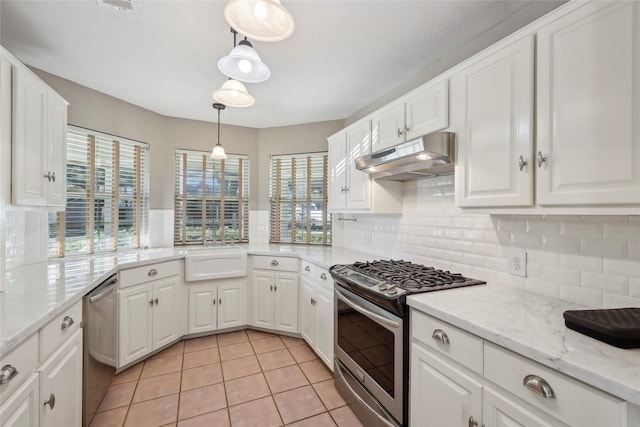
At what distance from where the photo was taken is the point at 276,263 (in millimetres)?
3037

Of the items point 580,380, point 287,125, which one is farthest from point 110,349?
point 287,125

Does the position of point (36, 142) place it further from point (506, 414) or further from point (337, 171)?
point (506, 414)

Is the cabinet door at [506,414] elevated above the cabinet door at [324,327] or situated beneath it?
elevated above

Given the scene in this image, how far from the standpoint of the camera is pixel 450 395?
1237mm

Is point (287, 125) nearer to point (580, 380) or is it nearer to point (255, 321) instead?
point (255, 321)

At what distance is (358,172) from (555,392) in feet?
6.65

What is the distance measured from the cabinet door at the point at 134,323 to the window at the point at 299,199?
1764mm

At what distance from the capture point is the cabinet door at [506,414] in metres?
0.92

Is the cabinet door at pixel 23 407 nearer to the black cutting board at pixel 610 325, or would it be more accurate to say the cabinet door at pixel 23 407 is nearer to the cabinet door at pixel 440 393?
the cabinet door at pixel 440 393

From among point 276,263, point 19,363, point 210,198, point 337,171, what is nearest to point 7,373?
point 19,363

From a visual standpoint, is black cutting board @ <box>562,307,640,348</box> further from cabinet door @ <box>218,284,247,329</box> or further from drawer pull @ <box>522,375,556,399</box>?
cabinet door @ <box>218,284,247,329</box>

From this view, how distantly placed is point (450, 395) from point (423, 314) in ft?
1.12

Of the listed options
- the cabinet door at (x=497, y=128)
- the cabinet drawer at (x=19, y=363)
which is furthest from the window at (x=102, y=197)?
the cabinet door at (x=497, y=128)

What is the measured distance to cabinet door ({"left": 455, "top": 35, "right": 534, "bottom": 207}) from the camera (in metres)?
1.30
